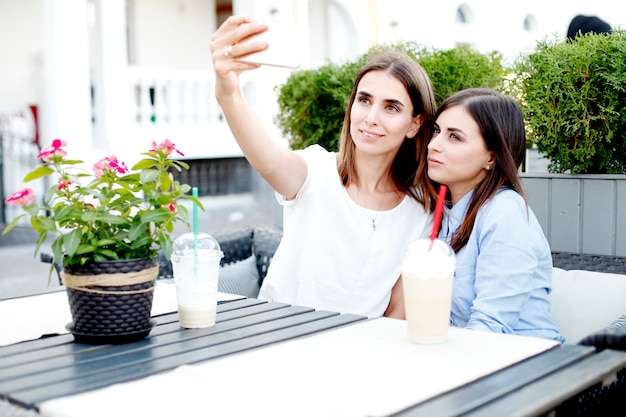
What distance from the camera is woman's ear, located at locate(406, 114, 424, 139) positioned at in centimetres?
247

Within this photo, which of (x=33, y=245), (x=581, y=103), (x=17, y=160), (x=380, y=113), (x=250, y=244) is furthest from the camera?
(x=17, y=160)

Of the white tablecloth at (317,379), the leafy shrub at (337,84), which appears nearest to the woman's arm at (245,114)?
the white tablecloth at (317,379)

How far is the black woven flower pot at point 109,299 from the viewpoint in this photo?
1586 mm

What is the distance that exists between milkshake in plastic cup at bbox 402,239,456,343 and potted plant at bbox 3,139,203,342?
1.55 ft

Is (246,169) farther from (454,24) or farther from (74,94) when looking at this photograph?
(454,24)

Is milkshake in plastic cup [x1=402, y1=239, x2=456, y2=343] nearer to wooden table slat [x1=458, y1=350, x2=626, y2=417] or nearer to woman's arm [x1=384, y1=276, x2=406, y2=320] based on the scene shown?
wooden table slat [x1=458, y1=350, x2=626, y2=417]

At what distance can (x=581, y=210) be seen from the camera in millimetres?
2982

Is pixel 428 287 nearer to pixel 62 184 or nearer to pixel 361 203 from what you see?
pixel 62 184

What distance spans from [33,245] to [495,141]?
727cm

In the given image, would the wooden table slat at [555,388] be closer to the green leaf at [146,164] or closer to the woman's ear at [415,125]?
the green leaf at [146,164]

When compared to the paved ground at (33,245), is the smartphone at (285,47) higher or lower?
higher

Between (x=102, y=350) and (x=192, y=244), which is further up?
(x=192, y=244)

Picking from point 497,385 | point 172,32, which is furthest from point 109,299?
point 172,32

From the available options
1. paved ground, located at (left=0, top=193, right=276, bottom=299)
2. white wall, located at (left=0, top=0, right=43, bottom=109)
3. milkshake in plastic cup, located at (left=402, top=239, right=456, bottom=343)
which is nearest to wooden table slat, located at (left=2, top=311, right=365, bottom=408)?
milkshake in plastic cup, located at (left=402, top=239, right=456, bottom=343)
